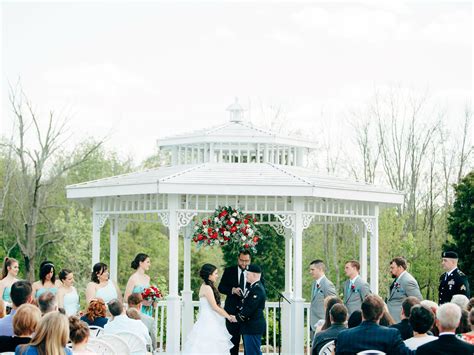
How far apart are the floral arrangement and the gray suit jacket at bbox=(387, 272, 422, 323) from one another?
10.6ft

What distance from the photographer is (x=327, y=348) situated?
356 inches

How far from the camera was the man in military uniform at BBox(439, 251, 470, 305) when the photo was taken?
12.4 m

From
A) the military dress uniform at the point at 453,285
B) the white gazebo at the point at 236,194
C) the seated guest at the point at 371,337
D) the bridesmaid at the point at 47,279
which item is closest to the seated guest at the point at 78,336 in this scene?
the seated guest at the point at 371,337

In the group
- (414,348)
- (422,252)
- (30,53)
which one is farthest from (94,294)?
(30,53)

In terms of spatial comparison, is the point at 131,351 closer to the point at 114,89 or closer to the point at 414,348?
the point at 414,348

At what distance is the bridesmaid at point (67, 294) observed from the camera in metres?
12.8

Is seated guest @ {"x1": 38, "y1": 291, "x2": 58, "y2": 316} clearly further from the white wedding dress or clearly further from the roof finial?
the roof finial

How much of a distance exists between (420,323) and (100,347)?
3171 mm

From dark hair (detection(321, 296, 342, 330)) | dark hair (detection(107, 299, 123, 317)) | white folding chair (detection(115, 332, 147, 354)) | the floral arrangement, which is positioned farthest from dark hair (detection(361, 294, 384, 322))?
the floral arrangement

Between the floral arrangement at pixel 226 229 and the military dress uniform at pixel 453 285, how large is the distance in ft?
11.9

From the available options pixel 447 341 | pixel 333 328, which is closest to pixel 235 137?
pixel 333 328

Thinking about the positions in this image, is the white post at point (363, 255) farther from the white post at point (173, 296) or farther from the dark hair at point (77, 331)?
the dark hair at point (77, 331)

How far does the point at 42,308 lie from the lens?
8992 mm

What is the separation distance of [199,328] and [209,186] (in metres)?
2.37
